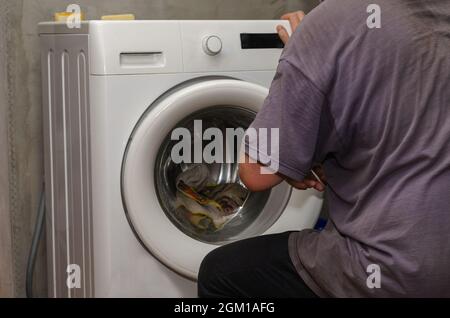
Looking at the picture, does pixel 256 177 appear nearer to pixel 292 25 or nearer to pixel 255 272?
pixel 255 272

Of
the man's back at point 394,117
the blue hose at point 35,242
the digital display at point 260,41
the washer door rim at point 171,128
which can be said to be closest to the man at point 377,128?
the man's back at point 394,117

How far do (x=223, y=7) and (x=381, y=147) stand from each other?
3.33 feet

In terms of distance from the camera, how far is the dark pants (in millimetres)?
1070

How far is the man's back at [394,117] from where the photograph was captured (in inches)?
35.4

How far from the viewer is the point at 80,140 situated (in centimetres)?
131

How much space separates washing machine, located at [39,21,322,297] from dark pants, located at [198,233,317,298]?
0.72ft

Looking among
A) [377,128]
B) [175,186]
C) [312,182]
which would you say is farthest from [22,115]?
[377,128]

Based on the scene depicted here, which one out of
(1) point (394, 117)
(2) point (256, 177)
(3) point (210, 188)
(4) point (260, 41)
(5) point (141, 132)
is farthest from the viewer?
(3) point (210, 188)

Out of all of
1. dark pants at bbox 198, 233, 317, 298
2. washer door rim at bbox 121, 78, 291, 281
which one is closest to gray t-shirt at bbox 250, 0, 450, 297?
dark pants at bbox 198, 233, 317, 298

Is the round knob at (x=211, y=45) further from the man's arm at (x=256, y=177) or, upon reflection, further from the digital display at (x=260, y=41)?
the man's arm at (x=256, y=177)

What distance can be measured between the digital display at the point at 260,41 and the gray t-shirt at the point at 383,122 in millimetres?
420

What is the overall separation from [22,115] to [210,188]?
0.53m

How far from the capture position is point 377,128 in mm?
922

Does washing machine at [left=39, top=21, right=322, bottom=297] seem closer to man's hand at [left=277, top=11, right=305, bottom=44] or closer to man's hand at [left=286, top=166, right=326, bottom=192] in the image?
man's hand at [left=277, top=11, right=305, bottom=44]
